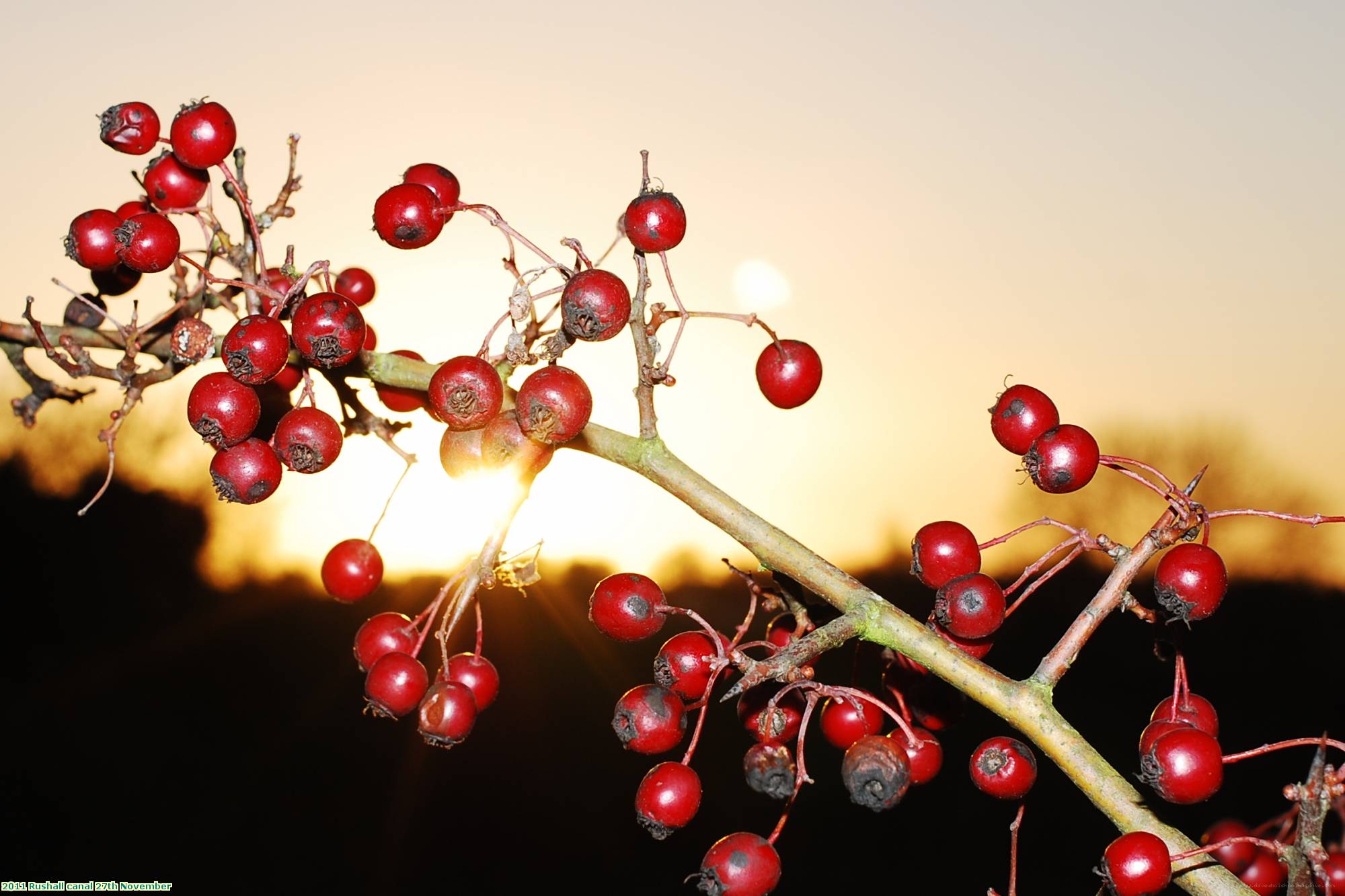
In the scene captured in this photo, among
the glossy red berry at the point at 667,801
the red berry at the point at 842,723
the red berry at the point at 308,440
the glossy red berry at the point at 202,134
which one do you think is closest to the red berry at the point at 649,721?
the glossy red berry at the point at 667,801

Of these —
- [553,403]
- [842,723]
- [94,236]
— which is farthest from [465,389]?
[842,723]

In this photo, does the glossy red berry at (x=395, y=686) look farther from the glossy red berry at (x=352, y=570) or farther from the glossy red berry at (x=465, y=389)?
the glossy red berry at (x=465, y=389)

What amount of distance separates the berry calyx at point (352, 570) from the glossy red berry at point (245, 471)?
53 cm

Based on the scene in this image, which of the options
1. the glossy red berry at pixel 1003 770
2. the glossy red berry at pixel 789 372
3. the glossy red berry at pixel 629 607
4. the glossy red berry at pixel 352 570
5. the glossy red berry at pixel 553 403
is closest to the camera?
the glossy red berry at pixel 553 403

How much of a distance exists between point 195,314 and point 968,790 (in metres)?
9.11

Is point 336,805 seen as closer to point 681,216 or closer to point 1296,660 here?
point 681,216

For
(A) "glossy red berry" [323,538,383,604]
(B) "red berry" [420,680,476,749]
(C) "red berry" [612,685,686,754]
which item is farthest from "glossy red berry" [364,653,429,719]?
(C) "red berry" [612,685,686,754]

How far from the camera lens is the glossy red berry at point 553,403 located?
60.4 inches

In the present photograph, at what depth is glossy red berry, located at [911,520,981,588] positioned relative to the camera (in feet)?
5.94

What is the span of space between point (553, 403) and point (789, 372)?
0.72 m

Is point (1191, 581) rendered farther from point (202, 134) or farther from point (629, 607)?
point (202, 134)

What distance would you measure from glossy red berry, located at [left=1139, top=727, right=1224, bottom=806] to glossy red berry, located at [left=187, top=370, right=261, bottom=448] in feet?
5.50

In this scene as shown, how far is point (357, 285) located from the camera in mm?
2584

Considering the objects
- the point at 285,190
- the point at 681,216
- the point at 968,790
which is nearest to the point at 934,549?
the point at 681,216
